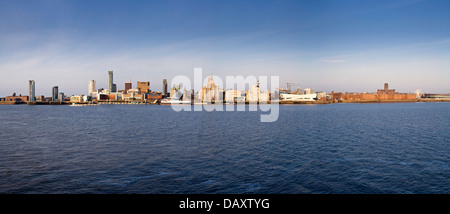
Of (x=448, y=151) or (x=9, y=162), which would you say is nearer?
(x=9, y=162)

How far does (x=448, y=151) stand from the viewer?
90.3 feet

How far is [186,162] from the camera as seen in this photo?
76.1ft

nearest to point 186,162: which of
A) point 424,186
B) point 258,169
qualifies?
point 258,169

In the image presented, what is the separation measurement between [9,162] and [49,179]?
23.6 feet

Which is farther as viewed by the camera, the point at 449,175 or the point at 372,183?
the point at 449,175

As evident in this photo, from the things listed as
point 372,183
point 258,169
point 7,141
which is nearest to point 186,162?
point 258,169

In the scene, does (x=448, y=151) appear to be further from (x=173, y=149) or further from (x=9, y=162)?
(x=9, y=162)
